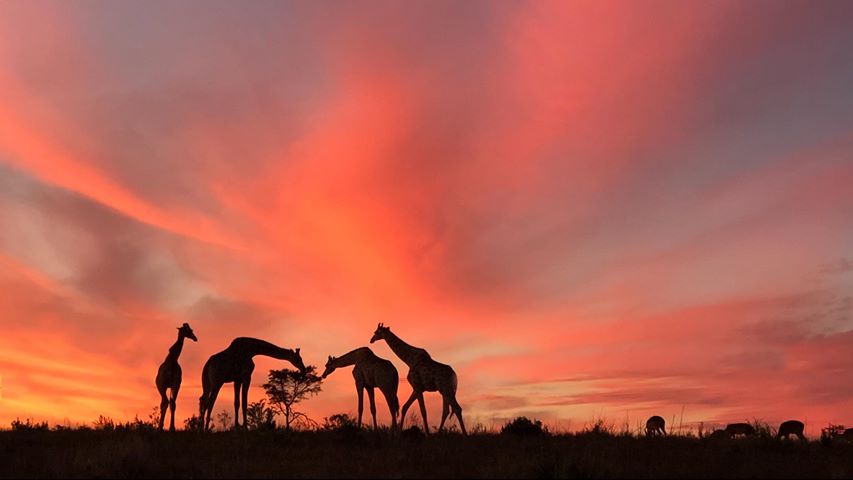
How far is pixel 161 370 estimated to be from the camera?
28781 mm

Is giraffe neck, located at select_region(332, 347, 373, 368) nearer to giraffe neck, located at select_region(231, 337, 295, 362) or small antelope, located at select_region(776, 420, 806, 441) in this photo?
giraffe neck, located at select_region(231, 337, 295, 362)

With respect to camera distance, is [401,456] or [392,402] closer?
[401,456]

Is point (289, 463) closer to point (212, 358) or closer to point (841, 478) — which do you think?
point (212, 358)

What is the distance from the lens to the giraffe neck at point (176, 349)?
2936 centimetres

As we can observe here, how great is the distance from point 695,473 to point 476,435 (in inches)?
296

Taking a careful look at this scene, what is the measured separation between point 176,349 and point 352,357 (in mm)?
6434

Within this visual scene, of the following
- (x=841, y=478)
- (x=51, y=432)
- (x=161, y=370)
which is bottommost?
(x=841, y=478)

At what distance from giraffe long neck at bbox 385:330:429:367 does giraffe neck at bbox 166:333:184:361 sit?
744 centimetres

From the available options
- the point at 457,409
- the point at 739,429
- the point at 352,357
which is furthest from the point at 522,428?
the point at 739,429

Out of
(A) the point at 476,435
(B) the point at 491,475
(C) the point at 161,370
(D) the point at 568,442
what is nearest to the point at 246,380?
(C) the point at 161,370

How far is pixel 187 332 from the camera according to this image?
101 ft

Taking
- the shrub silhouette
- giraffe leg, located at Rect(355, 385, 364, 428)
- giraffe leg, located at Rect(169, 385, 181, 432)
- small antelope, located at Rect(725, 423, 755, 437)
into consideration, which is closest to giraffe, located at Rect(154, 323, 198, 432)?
giraffe leg, located at Rect(169, 385, 181, 432)

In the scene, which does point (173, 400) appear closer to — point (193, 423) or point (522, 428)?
point (193, 423)

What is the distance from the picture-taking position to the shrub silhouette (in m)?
25.2
